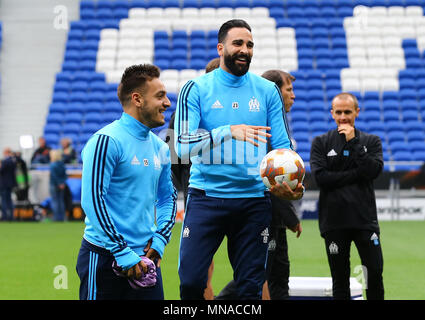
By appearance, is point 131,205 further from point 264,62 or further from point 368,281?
point 264,62

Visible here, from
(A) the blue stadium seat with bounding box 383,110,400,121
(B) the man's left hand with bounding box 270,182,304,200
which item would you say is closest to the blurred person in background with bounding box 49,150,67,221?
(A) the blue stadium seat with bounding box 383,110,400,121

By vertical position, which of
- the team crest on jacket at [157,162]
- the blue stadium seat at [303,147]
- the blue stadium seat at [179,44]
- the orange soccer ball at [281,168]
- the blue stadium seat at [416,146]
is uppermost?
the blue stadium seat at [179,44]

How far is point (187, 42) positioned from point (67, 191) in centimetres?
1016

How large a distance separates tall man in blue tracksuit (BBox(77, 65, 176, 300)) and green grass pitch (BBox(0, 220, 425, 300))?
2925 millimetres

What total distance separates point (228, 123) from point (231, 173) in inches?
12.6

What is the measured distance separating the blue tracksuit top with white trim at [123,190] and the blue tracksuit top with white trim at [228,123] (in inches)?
15.5

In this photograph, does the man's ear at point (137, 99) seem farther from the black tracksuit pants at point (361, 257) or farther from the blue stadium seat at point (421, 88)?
the blue stadium seat at point (421, 88)

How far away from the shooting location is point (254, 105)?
3.92 m

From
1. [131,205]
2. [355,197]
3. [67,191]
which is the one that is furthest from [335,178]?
[67,191]

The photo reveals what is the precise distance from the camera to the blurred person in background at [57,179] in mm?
14719

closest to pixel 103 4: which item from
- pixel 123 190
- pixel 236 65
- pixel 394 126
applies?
pixel 394 126

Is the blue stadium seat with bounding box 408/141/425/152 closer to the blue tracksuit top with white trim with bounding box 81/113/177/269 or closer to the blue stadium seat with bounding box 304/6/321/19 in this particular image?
the blue stadium seat with bounding box 304/6/321/19

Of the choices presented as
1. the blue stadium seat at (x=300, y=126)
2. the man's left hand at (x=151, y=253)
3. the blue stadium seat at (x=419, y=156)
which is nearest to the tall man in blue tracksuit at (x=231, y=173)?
the man's left hand at (x=151, y=253)

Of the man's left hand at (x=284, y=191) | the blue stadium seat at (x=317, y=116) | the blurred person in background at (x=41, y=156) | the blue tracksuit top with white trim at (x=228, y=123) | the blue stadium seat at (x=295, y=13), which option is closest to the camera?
the man's left hand at (x=284, y=191)
